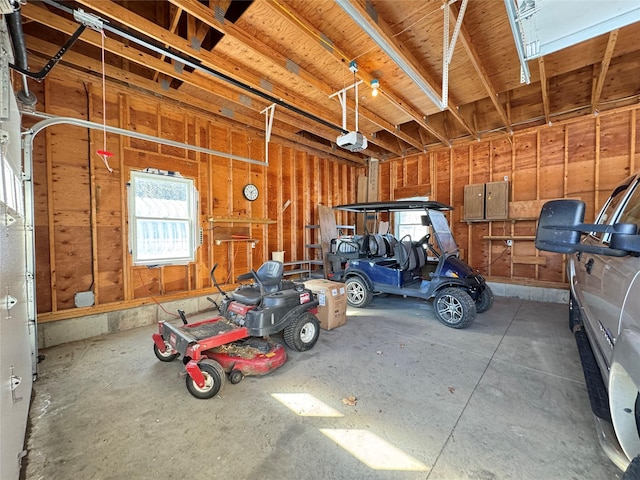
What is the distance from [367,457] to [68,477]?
69.4 inches

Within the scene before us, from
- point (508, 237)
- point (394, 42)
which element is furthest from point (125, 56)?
point (508, 237)

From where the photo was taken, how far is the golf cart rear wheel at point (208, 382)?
84.0 inches

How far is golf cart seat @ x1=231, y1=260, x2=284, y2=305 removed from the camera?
9.06 ft

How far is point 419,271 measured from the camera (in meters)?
4.76

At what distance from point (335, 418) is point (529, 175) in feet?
19.9

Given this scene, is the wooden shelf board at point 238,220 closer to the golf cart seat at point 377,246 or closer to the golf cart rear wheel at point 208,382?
the golf cart seat at point 377,246

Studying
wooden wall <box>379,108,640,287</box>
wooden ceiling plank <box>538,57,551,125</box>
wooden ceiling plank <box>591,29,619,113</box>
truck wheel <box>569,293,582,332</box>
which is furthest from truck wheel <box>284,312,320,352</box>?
wooden ceiling plank <box>591,29,619,113</box>

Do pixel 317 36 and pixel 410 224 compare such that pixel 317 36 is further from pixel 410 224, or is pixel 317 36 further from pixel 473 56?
pixel 410 224

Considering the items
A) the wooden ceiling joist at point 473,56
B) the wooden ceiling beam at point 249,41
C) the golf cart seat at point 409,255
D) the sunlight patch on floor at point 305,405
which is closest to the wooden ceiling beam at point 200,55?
the wooden ceiling beam at point 249,41

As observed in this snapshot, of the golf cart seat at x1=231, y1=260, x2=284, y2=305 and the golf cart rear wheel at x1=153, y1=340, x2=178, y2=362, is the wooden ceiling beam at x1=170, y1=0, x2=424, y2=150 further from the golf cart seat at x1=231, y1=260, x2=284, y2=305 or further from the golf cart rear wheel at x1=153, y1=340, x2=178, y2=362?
the golf cart rear wheel at x1=153, y1=340, x2=178, y2=362

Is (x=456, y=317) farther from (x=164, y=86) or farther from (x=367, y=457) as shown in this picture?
(x=164, y=86)

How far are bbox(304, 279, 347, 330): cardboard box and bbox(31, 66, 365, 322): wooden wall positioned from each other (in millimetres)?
2208

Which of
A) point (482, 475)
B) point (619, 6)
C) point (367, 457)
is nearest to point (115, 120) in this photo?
point (367, 457)

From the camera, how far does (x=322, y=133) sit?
210 inches
